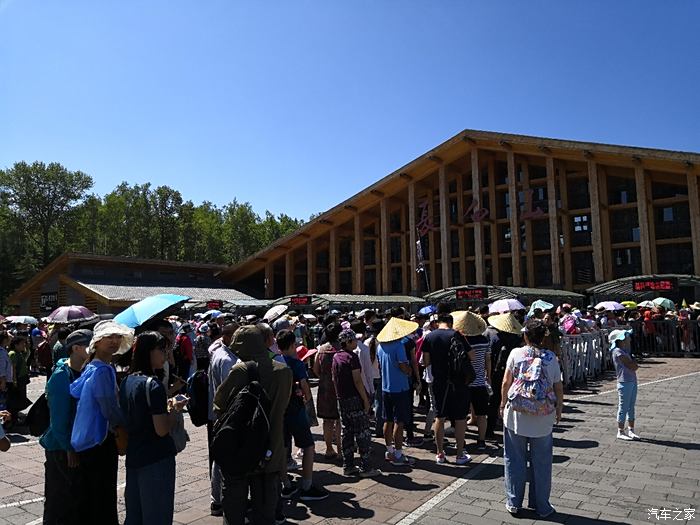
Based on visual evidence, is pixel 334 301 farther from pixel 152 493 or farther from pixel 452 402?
pixel 152 493

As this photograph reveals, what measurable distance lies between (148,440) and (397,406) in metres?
3.74

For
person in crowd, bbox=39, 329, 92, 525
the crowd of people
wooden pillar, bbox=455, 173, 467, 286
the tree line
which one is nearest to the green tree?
the tree line

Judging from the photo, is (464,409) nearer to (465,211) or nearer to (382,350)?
(382,350)

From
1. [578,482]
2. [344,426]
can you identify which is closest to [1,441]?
[344,426]

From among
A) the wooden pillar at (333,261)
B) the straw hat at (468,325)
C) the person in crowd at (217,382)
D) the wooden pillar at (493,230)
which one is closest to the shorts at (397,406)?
the straw hat at (468,325)

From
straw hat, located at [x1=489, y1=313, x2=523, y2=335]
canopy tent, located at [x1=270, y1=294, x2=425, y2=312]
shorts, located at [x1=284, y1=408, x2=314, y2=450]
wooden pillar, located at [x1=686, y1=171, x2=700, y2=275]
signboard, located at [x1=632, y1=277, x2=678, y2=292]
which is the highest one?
wooden pillar, located at [x1=686, y1=171, x2=700, y2=275]

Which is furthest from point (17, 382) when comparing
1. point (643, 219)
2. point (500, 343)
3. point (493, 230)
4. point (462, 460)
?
point (643, 219)

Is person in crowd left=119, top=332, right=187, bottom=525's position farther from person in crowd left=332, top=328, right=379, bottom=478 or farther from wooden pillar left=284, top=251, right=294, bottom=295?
wooden pillar left=284, top=251, right=294, bottom=295

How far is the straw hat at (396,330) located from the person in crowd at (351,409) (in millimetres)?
670

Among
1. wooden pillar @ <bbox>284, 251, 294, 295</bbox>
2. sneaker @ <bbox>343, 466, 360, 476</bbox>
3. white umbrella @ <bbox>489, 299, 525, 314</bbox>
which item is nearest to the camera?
sneaker @ <bbox>343, 466, 360, 476</bbox>

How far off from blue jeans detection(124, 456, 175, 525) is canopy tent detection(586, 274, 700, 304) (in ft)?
67.6

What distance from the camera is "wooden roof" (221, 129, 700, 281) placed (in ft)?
78.9

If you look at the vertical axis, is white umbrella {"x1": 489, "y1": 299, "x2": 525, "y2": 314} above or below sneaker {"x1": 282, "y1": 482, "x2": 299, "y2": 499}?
above

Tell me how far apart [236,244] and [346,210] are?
101ft
